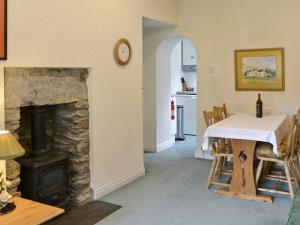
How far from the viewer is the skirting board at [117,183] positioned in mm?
3783

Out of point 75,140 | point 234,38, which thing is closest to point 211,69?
point 234,38

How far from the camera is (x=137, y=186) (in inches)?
163

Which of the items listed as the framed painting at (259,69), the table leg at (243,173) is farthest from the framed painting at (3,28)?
the framed painting at (259,69)

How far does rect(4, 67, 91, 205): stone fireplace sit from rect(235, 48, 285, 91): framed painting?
2.48m

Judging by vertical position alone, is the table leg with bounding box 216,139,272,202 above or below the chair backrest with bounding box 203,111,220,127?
below

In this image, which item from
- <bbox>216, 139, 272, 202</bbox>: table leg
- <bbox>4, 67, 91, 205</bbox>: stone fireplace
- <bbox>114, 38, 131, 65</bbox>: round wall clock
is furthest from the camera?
<bbox>114, 38, 131, 65</bbox>: round wall clock

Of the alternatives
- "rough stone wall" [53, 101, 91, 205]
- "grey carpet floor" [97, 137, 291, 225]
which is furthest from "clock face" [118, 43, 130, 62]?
"grey carpet floor" [97, 137, 291, 225]

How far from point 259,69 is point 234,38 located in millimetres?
598

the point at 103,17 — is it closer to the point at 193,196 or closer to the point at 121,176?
the point at 121,176

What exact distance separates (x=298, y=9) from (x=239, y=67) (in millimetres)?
1085

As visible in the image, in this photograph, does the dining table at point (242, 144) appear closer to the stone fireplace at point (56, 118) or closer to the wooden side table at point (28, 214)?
the stone fireplace at point (56, 118)

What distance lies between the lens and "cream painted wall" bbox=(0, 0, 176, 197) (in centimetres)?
288

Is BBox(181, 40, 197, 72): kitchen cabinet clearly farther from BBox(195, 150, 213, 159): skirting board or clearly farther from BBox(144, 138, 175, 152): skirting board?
BBox(195, 150, 213, 159): skirting board

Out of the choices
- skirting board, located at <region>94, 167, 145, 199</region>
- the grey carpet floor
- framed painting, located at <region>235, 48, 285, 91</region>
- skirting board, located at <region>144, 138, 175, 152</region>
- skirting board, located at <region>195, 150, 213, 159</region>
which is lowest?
the grey carpet floor
